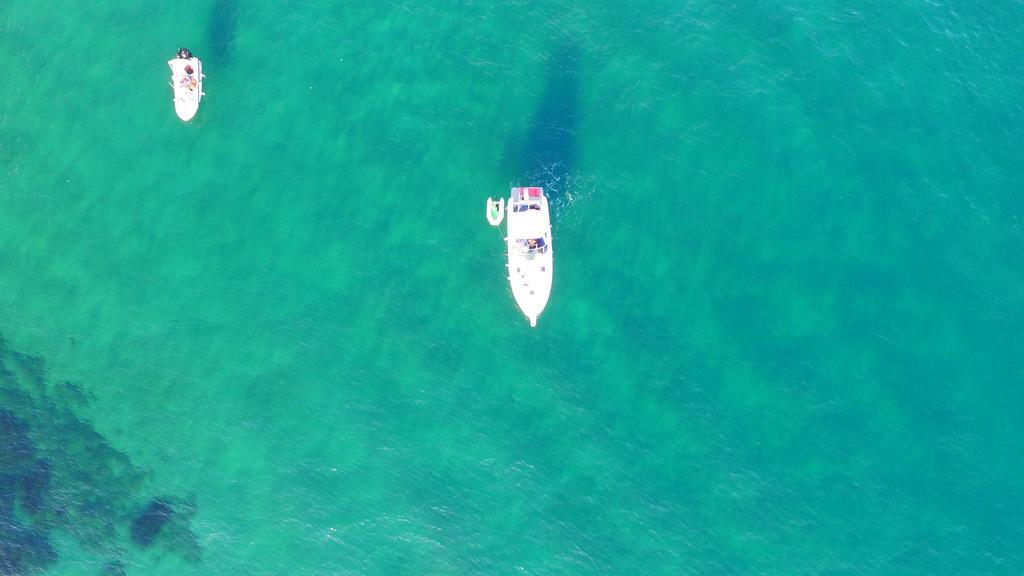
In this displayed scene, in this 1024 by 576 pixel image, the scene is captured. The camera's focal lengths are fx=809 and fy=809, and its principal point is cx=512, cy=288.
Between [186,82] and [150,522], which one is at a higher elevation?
[186,82]

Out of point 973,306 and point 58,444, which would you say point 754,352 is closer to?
point 973,306

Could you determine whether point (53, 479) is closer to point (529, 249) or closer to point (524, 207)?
point (529, 249)

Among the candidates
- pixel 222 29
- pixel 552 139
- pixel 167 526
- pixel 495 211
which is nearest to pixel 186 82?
pixel 222 29

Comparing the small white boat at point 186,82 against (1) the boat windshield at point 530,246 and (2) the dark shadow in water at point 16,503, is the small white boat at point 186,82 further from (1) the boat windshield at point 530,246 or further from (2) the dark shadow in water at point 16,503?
(1) the boat windshield at point 530,246

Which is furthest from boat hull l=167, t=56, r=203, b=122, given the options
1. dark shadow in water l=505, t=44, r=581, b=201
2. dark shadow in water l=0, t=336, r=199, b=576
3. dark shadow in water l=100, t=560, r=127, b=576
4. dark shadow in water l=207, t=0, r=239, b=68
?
dark shadow in water l=100, t=560, r=127, b=576

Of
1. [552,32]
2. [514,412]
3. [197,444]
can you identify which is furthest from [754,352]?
[197,444]

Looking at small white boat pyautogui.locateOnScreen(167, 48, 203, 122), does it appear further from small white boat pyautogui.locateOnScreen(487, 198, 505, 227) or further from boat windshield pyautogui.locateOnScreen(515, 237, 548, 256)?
boat windshield pyautogui.locateOnScreen(515, 237, 548, 256)

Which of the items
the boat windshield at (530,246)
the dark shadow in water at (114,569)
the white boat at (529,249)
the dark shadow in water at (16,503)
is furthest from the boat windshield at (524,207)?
the dark shadow in water at (16,503)
